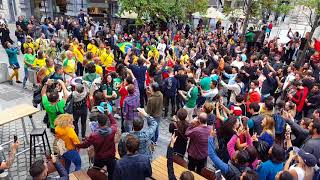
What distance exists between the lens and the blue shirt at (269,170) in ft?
14.4

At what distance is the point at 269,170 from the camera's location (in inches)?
173

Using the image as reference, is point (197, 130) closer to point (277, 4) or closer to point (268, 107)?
point (268, 107)

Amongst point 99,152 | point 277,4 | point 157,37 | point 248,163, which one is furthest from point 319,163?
point 277,4

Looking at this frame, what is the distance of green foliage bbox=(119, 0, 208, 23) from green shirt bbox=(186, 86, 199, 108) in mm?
10438

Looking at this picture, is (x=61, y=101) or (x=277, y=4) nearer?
(x=61, y=101)

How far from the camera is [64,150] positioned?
5355 millimetres

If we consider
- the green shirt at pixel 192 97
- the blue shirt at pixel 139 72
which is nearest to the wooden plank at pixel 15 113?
the blue shirt at pixel 139 72

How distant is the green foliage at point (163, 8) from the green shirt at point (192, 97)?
34.2 ft

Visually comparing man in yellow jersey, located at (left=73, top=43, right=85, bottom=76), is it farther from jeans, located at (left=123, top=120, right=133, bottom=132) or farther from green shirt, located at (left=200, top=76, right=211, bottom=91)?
green shirt, located at (left=200, top=76, right=211, bottom=91)

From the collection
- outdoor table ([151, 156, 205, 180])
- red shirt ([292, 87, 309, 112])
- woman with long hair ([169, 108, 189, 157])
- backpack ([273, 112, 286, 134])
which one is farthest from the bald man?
red shirt ([292, 87, 309, 112])

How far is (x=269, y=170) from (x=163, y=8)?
15.3 meters

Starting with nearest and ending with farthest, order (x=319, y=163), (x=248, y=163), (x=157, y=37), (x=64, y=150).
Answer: (x=248, y=163) → (x=319, y=163) → (x=64, y=150) → (x=157, y=37)

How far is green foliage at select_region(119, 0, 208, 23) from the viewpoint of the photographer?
17.4 metres

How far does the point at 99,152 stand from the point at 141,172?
116 centimetres
